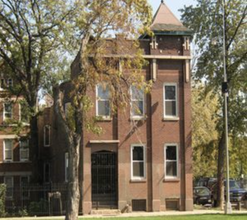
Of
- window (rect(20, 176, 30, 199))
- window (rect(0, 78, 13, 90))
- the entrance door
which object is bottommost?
window (rect(20, 176, 30, 199))

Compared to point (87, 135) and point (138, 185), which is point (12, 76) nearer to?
point (87, 135)

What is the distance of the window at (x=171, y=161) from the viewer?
101ft

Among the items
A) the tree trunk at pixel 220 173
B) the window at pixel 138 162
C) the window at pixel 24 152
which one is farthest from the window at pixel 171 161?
the window at pixel 24 152

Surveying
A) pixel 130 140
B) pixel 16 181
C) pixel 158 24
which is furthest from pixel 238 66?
pixel 16 181

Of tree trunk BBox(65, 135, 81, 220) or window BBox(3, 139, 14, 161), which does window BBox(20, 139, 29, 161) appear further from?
tree trunk BBox(65, 135, 81, 220)

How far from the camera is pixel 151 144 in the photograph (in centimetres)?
3048

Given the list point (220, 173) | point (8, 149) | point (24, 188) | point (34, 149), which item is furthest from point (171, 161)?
point (8, 149)

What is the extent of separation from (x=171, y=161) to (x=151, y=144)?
154 cm

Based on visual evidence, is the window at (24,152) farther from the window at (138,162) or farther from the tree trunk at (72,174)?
the tree trunk at (72,174)

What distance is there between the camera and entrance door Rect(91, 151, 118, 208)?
30.1 meters

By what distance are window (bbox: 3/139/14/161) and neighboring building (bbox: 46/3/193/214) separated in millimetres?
21466

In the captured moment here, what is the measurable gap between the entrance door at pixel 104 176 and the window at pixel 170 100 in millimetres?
4000

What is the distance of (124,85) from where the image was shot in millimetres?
22250

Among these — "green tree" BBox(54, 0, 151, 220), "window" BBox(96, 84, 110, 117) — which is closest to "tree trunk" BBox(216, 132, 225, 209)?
"window" BBox(96, 84, 110, 117)
